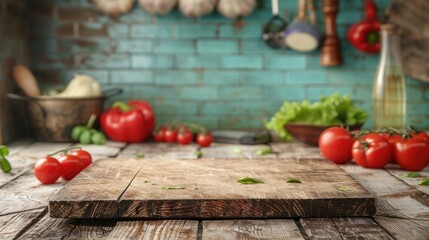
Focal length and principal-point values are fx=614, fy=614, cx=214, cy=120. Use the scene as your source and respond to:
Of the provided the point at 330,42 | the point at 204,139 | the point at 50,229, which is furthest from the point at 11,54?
the point at 50,229

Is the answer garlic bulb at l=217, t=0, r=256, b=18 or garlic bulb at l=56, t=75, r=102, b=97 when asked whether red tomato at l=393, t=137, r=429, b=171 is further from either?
garlic bulb at l=56, t=75, r=102, b=97

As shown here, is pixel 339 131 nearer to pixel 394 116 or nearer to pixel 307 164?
pixel 307 164

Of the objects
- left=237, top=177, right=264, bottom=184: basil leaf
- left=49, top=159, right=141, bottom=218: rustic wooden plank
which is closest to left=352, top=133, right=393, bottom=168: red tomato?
left=237, top=177, right=264, bottom=184: basil leaf

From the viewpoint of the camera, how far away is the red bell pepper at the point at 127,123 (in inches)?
128

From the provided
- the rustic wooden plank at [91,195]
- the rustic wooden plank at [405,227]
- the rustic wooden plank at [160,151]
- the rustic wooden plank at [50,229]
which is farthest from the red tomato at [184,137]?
the rustic wooden plank at [405,227]

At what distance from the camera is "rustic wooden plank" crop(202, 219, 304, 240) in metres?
1.44

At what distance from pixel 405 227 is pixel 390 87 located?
1.66m

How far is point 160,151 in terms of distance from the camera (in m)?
2.92

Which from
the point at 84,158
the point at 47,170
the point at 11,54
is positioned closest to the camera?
the point at 47,170

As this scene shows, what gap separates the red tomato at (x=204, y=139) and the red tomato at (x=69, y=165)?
3.22 ft

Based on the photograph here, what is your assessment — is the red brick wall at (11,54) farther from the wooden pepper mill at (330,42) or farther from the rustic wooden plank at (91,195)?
the wooden pepper mill at (330,42)

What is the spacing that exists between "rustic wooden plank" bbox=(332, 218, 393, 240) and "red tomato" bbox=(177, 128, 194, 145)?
1.63m

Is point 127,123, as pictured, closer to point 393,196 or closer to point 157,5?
point 157,5

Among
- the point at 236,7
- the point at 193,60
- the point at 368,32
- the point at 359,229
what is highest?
the point at 236,7
